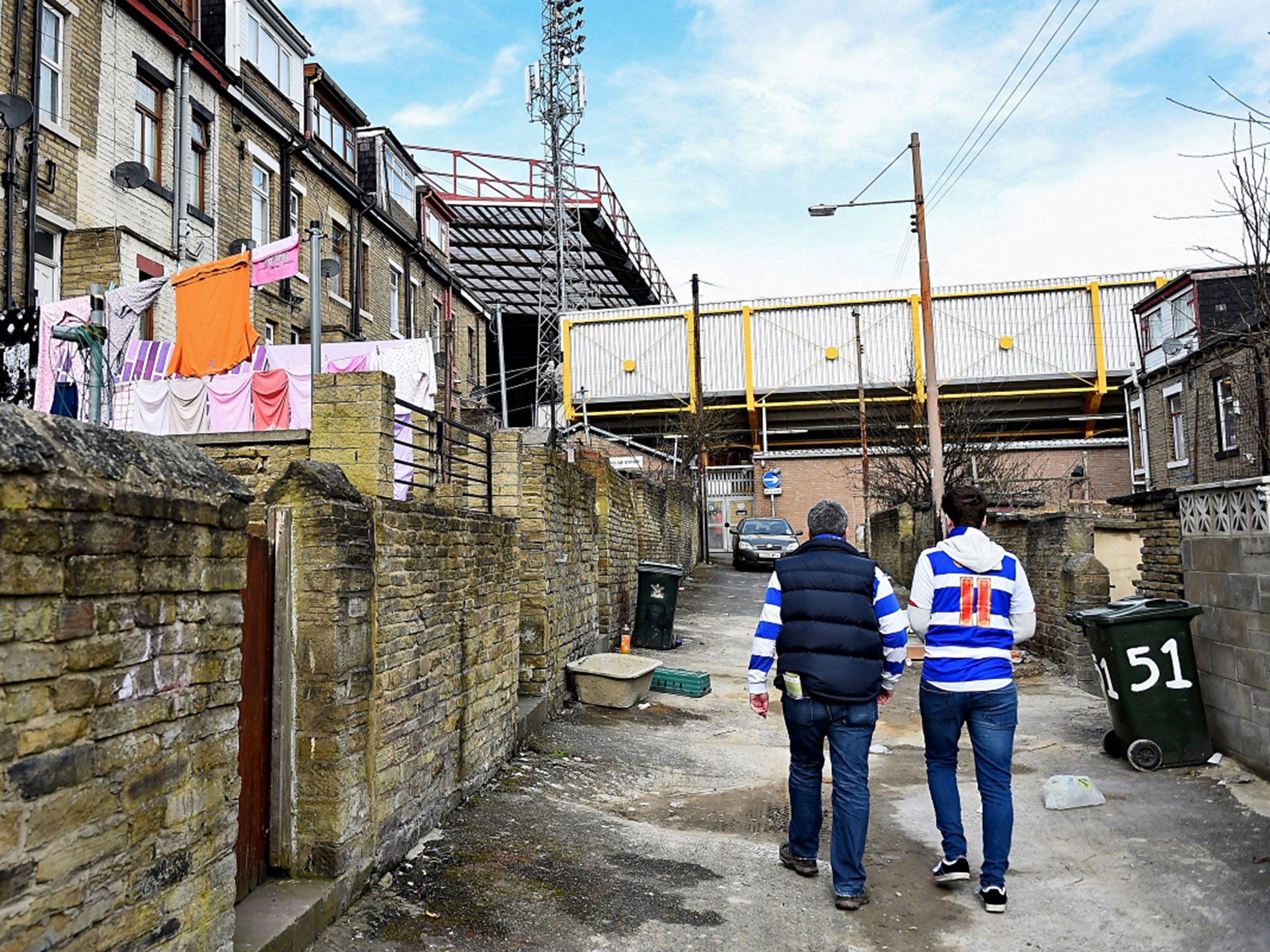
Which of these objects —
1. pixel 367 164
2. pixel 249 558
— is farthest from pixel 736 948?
pixel 367 164

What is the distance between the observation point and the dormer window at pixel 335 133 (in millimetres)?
20219

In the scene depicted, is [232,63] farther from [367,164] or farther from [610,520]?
[610,520]

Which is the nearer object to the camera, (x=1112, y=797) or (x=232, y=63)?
(x=1112, y=797)

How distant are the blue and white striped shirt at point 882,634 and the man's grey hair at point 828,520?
0.99 feet

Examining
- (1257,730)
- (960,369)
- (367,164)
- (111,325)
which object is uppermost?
(367,164)

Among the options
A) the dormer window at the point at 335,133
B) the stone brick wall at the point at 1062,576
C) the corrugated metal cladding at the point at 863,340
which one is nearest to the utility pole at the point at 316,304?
the stone brick wall at the point at 1062,576

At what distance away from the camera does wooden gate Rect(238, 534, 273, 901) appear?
4.21 metres

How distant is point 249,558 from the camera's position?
4215 mm

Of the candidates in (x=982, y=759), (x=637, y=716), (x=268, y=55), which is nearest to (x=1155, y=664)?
(x=982, y=759)

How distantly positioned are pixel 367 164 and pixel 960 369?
77.7 ft

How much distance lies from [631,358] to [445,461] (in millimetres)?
30599

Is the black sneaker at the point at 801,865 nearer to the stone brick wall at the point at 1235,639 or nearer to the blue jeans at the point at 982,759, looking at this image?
the blue jeans at the point at 982,759

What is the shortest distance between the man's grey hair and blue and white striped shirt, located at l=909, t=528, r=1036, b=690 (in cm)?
45

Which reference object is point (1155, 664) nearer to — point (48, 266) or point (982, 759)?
point (982, 759)
